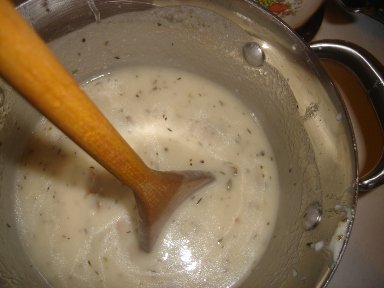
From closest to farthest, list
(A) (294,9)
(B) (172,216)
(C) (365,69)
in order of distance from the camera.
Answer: (C) (365,69)
(B) (172,216)
(A) (294,9)

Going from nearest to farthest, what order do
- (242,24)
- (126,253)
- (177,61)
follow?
(242,24), (126,253), (177,61)

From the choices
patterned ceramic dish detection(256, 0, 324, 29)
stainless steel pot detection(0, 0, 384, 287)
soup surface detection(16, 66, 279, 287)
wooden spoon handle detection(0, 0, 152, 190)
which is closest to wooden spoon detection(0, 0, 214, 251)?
wooden spoon handle detection(0, 0, 152, 190)

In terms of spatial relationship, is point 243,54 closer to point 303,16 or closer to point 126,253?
point 303,16

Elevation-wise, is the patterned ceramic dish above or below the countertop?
above

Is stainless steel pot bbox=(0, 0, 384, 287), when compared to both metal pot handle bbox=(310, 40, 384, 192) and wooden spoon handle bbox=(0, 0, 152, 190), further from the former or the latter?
A: wooden spoon handle bbox=(0, 0, 152, 190)

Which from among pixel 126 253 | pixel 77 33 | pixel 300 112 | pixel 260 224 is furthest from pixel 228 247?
pixel 77 33

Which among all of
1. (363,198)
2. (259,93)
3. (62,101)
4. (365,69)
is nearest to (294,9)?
(259,93)

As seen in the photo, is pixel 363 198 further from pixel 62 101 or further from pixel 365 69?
pixel 62 101
